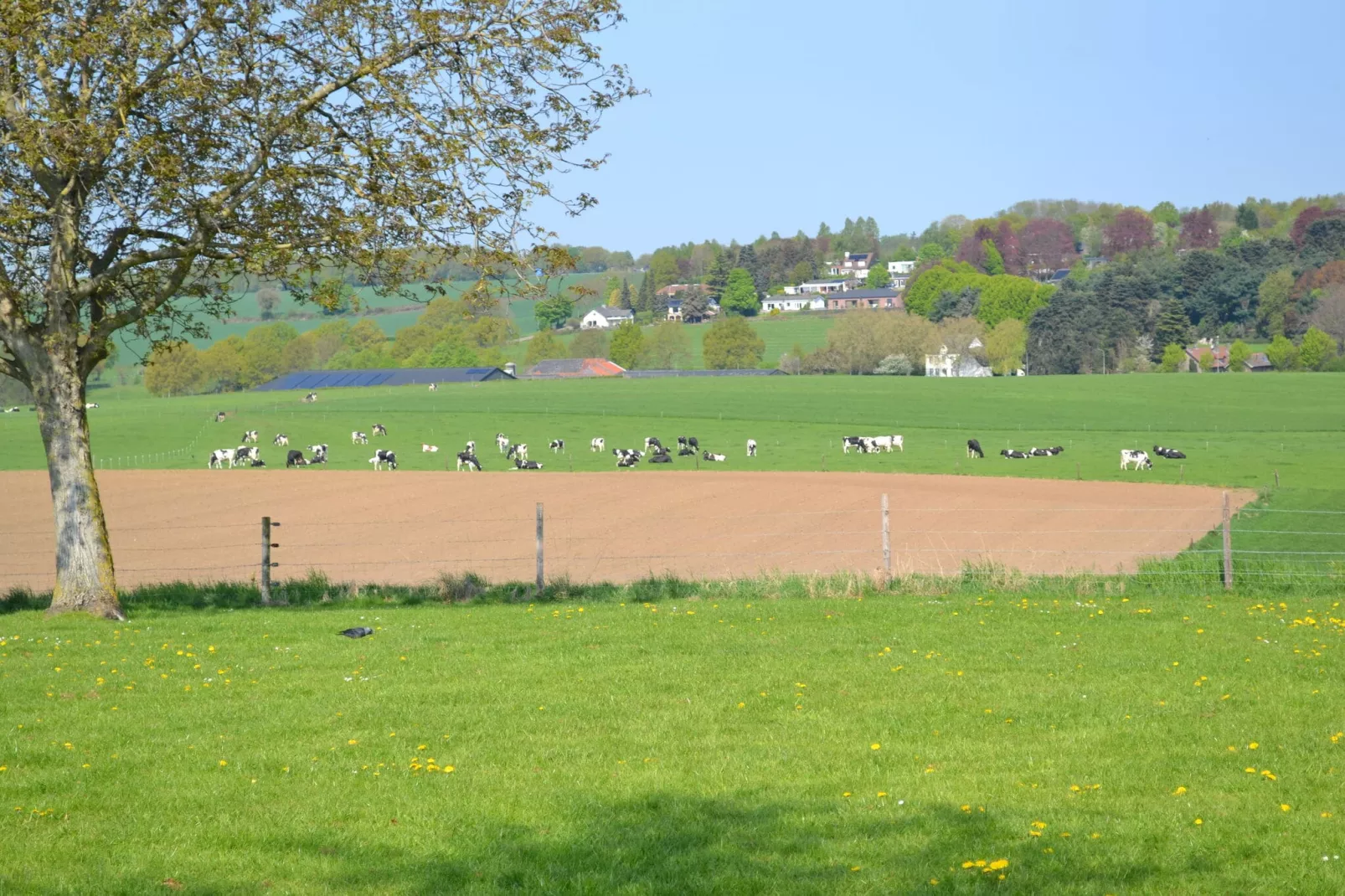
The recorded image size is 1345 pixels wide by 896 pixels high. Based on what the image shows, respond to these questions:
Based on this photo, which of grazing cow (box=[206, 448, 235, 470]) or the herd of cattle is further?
grazing cow (box=[206, 448, 235, 470])

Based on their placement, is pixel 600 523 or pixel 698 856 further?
pixel 600 523

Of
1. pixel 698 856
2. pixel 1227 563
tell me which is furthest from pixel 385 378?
pixel 698 856

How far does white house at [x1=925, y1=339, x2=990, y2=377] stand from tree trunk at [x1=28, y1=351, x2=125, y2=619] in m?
130

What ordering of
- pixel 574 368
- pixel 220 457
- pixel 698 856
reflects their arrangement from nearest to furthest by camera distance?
pixel 698 856 → pixel 220 457 → pixel 574 368

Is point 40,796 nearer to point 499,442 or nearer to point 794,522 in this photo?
point 794,522

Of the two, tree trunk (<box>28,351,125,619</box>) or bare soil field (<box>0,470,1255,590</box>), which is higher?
tree trunk (<box>28,351,125,619</box>)

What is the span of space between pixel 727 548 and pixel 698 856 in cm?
2579

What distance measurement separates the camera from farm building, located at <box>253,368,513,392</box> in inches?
5399

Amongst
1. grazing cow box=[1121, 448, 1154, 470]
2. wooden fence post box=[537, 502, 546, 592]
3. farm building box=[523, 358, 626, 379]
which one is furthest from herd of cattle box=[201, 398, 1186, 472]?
farm building box=[523, 358, 626, 379]

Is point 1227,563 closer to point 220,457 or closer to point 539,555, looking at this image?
point 539,555

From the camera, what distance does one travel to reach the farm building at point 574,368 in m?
150

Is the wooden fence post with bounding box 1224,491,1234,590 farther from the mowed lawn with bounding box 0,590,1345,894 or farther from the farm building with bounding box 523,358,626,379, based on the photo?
the farm building with bounding box 523,358,626,379

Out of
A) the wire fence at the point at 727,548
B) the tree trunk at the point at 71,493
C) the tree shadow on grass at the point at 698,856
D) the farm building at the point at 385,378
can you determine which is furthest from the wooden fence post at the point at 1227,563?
the farm building at the point at 385,378

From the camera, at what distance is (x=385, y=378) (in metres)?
139
